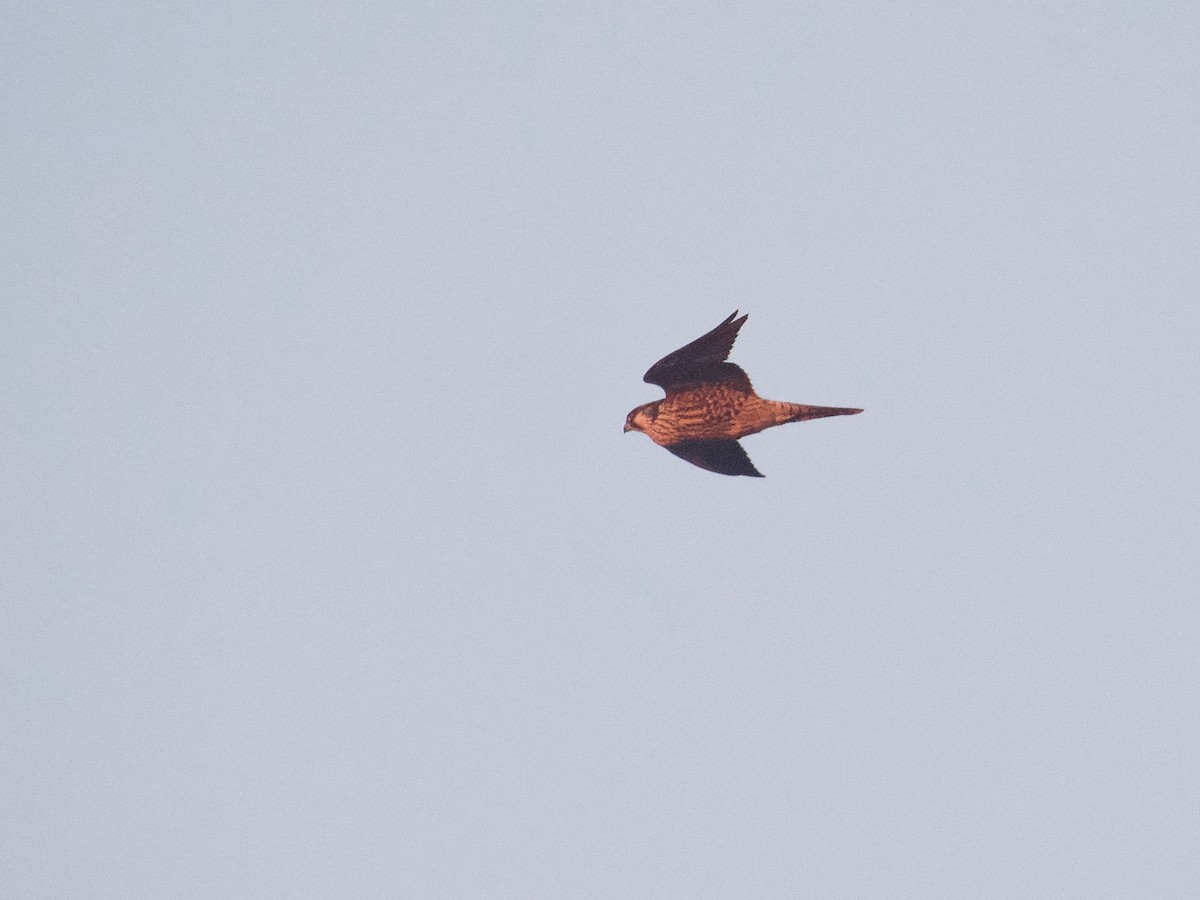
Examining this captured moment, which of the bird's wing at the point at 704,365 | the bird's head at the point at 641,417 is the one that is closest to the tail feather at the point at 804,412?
the bird's wing at the point at 704,365

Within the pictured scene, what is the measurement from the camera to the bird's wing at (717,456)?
1673 cm

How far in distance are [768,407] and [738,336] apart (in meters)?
1.18

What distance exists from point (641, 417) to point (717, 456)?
1160 millimetres

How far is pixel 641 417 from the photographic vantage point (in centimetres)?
1659

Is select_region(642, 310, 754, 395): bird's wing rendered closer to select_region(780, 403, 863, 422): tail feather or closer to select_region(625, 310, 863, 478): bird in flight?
select_region(625, 310, 863, 478): bird in flight

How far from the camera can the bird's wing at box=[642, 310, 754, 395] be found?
597 inches

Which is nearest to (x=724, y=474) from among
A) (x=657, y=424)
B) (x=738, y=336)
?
(x=657, y=424)

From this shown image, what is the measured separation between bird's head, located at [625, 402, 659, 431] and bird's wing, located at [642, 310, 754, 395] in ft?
1.20

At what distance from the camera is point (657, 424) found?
16.5 m

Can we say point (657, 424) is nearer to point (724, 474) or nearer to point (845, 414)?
point (724, 474)

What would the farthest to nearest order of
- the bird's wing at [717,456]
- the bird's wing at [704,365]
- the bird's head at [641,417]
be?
the bird's wing at [717,456] → the bird's head at [641,417] → the bird's wing at [704,365]

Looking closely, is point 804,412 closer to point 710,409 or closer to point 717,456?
point 710,409

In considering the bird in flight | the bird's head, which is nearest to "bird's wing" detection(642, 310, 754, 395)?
the bird in flight

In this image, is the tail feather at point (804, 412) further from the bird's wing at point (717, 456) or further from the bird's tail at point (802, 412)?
the bird's wing at point (717, 456)
